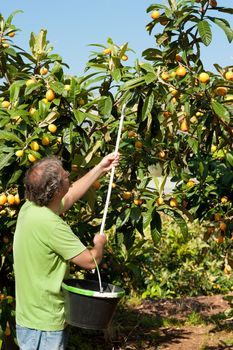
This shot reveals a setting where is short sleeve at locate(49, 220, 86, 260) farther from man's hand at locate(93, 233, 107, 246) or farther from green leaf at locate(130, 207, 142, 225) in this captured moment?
green leaf at locate(130, 207, 142, 225)

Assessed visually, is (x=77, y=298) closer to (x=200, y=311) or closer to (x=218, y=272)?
(x=200, y=311)

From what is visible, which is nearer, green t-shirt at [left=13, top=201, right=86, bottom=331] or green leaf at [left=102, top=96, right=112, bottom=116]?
green t-shirt at [left=13, top=201, right=86, bottom=331]

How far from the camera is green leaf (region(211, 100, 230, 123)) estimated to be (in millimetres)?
2656

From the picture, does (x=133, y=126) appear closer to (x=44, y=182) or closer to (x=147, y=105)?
(x=147, y=105)

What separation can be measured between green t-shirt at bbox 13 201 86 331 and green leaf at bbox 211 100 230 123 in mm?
811

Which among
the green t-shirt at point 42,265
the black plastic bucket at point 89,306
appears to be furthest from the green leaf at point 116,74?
the black plastic bucket at point 89,306

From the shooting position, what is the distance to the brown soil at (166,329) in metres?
4.42

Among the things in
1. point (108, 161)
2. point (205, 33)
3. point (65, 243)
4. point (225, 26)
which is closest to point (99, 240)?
point (65, 243)

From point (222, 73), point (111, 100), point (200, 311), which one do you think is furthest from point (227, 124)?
point (200, 311)

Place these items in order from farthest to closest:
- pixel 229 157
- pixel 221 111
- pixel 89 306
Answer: pixel 229 157, pixel 221 111, pixel 89 306

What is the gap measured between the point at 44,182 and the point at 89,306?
0.51 meters

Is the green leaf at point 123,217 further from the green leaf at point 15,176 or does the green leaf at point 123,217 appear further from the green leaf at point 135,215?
the green leaf at point 15,176

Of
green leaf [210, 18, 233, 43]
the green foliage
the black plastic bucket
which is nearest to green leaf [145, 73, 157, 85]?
the green foliage

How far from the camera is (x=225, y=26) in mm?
2771
